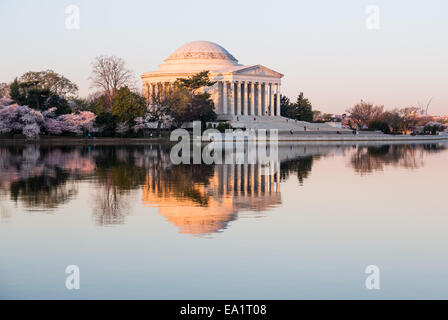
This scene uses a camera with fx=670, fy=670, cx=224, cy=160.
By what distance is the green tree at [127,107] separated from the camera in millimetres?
90438

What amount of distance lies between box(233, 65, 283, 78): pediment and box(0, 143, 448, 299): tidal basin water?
104 m

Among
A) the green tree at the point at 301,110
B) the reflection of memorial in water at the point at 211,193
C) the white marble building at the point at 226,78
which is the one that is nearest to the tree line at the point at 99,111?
the white marble building at the point at 226,78

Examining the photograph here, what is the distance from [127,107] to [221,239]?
76536mm

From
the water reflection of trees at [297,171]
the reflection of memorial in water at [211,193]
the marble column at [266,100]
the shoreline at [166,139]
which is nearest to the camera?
the reflection of memorial in water at [211,193]

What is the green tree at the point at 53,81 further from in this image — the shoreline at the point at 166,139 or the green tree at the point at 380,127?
the green tree at the point at 380,127

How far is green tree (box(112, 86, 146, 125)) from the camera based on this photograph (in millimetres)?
90438

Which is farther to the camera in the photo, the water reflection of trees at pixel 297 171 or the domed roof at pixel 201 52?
the domed roof at pixel 201 52

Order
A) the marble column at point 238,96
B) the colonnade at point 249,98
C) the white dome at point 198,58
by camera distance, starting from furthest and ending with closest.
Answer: the white dome at point 198,58
the marble column at point 238,96
the colonnade at point 249,98

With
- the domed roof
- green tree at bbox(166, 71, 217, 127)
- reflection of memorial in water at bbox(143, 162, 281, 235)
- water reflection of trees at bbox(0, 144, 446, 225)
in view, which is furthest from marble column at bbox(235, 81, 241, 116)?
reflection of memorial in water at bbox(143, 162, 281, 235)

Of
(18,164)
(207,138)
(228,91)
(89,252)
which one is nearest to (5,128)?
(207,138)

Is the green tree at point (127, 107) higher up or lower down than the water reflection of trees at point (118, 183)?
higher up

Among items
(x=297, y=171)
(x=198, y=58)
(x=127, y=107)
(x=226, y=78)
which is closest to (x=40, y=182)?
(x=297, y=171)

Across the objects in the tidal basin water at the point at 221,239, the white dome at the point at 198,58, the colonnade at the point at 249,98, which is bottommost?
the tidal basin water at the point at 221,239

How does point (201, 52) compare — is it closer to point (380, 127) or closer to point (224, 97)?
point (224, 97)
